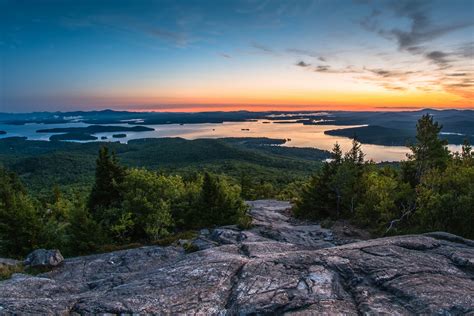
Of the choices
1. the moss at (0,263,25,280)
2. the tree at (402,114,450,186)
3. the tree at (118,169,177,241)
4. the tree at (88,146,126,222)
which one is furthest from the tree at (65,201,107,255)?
the tree at (402,114,450,186)

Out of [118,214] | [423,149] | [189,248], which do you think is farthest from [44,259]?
[423,149]

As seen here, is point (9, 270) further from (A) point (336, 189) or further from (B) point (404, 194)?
(B) point (404, 194)

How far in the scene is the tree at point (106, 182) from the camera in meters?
33.8

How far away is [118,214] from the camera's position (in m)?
30.6

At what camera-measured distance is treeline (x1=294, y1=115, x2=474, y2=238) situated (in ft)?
81.6

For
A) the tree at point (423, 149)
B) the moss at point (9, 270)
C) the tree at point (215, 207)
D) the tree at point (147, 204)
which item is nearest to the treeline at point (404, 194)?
the tree at point (423, 149)

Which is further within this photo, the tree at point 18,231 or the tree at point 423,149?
the tree at point 423,149

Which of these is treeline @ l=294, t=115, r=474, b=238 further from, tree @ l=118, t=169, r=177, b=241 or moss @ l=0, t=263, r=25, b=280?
moss @ l=0, t=263, r=25, b=280

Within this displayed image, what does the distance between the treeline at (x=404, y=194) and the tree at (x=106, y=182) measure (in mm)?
22052

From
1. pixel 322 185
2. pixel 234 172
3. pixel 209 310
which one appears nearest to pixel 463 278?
pixel 209 310

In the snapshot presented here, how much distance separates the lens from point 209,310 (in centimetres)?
1019

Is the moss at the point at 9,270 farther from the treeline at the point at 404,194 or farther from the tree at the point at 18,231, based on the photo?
the treeline at the point at 404,194

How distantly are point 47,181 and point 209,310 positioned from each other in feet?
660

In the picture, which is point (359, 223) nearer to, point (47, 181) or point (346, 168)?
point (346, 168)
